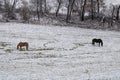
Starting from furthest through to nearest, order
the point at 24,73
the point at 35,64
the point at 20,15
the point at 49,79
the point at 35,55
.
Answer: the point at 20,15 → the point at 35,55 → the point at 35,64 → the point at 24,73 → the point at 49,79

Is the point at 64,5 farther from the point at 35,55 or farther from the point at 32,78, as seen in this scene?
the point at 32,78

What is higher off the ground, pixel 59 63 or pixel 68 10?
pixel 68 10

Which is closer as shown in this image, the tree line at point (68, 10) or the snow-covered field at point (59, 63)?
the snow-covered field at point (59, 63)

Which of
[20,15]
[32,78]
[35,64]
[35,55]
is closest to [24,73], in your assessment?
[32,78]

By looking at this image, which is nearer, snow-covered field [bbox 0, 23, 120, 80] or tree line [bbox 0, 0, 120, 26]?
snow-covered field [bbox 0, 23, 120, 80]

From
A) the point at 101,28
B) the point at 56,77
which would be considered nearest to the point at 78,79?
the point at 56,77

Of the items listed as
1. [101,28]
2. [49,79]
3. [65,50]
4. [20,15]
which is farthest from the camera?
[20,15]

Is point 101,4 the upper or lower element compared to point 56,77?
upper

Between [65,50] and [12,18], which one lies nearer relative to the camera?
[65,50]

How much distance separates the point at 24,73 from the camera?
77.7ft

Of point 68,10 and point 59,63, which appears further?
point 68,10

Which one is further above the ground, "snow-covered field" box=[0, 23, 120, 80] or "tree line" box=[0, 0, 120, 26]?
"tree line" box=[0, 0, 120, 26]

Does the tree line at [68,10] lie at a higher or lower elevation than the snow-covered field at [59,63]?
higher

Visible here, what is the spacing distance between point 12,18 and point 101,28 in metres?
23.0
